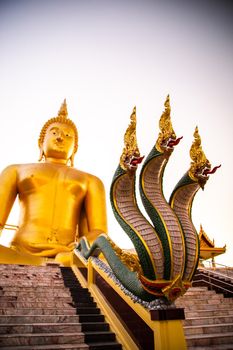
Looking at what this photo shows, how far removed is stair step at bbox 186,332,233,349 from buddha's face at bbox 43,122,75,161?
849cm

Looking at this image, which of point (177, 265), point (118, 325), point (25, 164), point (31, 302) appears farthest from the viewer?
point (25, 164)

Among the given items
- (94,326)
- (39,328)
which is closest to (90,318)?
(94,326)

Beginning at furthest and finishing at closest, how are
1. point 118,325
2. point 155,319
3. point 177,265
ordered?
point 118,325
point 177,265
point 155,319

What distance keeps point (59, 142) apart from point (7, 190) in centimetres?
249

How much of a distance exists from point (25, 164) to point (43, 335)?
25.4 feet

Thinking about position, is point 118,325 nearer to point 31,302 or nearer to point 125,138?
point 31,302

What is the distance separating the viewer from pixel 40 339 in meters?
3.10

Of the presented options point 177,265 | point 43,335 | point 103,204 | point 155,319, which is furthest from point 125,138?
point 103,204

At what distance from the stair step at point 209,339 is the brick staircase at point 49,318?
792 mm

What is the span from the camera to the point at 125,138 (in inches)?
144

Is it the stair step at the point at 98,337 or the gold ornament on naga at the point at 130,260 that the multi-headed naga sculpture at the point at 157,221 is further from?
the stair step at the point at 98,337

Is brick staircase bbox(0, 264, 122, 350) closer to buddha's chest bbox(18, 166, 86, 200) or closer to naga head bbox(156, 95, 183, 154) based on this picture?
naga head bbox(156, 95, 183, 154)

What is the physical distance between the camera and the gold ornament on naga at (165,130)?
334 centimetres

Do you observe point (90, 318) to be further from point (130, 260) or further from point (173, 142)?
point (173, 142)
